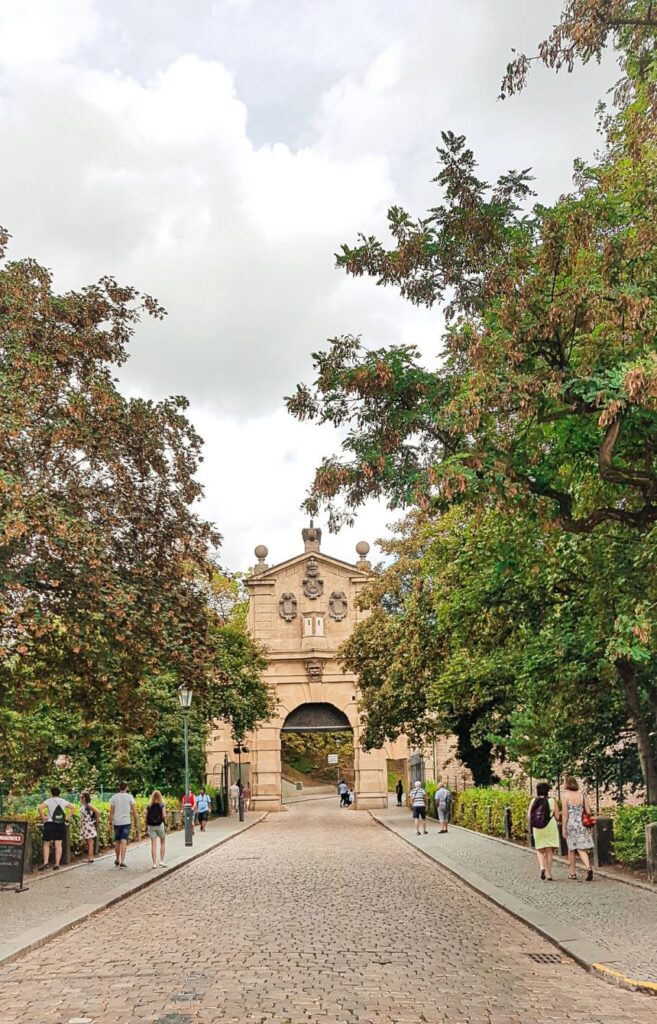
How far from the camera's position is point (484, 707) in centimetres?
3406

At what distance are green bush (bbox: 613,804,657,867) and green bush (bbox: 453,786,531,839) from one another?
25.1ft

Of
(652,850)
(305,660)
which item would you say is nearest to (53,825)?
(652,850)

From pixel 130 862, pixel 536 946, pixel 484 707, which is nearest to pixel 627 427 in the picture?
pixel 536 946

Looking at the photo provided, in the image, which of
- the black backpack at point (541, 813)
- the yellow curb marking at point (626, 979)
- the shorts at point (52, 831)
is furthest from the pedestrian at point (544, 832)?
the shorts at point (52, 831)

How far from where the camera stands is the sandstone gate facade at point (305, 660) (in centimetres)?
5825

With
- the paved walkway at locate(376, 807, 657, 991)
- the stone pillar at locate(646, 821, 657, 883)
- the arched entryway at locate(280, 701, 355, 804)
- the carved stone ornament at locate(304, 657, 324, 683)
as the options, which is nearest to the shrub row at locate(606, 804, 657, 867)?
the stone pillar at locate(646, 821, 657, 883)

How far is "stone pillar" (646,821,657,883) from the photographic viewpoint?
52.3 feet

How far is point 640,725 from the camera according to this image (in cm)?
1961

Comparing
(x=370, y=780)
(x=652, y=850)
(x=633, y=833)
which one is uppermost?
(x=370, y=780)

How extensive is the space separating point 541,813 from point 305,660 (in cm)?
4222

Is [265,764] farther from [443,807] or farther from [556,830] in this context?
[556,830]

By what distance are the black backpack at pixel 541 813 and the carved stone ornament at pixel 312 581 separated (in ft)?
142

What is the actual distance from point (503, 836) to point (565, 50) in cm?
2147

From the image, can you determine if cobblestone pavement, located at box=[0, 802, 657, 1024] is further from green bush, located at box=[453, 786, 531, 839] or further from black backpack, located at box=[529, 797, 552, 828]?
green bush, located at box=[453, 786, 531, 839]
